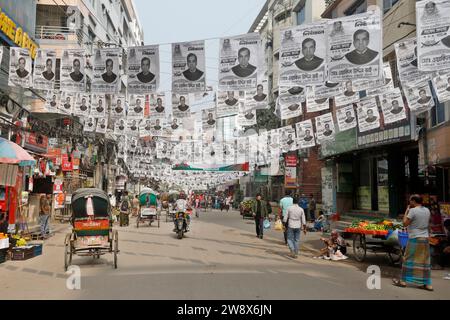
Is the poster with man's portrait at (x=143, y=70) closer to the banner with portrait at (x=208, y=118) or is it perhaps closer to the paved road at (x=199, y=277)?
the paved road at (x=199, y=277)

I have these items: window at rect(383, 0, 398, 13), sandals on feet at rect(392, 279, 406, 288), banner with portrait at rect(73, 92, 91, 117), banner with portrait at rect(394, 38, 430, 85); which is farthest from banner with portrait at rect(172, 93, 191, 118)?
window at rect(383, 0, 398, 13)

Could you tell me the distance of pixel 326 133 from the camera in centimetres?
1728

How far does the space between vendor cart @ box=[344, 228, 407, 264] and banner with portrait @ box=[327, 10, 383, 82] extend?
13.6 ft

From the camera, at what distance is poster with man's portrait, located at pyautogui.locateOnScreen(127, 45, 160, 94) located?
12.3 meters

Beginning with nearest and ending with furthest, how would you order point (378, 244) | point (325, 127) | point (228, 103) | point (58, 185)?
1. point (378, 244)
2. point (228, 103)
3. point (325, 127)
4. point (58, 185)

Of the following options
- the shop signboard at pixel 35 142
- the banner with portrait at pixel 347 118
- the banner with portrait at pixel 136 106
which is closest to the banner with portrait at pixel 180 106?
the banner with portrait at pixel 136 106

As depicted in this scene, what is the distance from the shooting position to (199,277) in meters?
9.49

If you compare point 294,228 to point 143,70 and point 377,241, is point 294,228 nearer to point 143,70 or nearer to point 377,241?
point 377,241

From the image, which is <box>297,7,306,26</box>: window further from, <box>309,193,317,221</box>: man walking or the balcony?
the balcony

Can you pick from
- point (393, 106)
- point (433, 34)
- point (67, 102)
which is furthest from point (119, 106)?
point (433, 34)

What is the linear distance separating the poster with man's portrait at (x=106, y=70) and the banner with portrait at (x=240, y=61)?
10.9 feet

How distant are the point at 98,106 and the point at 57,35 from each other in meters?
10.1

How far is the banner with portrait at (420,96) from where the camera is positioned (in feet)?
40.9

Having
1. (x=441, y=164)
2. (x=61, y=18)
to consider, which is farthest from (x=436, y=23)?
(x=61, y=18)
